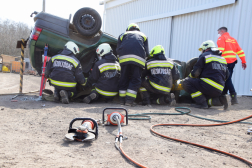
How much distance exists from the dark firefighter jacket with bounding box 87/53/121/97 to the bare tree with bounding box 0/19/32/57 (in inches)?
1772

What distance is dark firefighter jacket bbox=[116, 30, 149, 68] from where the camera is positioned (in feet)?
14.8

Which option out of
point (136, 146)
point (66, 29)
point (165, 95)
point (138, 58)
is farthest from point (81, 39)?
point (136, 146)

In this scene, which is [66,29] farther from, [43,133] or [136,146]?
[136,146]

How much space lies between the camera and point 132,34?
4684mm

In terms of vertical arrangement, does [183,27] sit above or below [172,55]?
above

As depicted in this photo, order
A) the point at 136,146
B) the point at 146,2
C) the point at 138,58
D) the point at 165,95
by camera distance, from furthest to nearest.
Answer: the point at 146,2 → the point at 165,95 → the point at 138,58 → the point at 136,146

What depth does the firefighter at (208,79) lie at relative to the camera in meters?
4.54

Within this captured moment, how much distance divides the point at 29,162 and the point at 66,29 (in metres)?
4.04

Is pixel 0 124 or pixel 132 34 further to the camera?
pixel 132 34

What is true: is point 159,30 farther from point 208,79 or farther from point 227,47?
point 208,79

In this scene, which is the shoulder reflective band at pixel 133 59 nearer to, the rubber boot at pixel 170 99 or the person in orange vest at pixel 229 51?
the rubber boot at pixel 170 99

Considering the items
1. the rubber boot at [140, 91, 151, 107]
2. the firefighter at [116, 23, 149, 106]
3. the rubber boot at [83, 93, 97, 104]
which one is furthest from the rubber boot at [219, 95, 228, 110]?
the rubber boot at [83, 93, 97, 104]

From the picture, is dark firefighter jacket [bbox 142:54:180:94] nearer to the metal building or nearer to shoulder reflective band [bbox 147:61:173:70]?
shoulder reflective band [bbox 147:61:173:70]

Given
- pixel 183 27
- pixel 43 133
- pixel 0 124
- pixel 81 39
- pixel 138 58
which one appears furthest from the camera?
pixel 183 27
